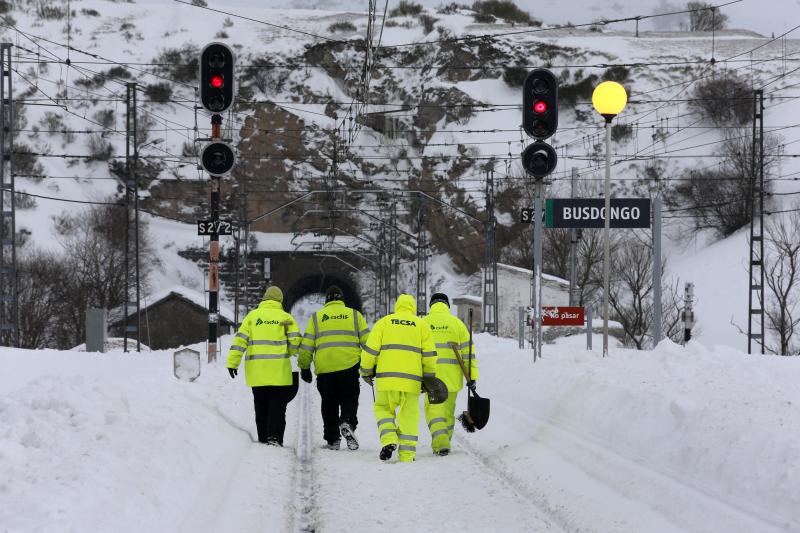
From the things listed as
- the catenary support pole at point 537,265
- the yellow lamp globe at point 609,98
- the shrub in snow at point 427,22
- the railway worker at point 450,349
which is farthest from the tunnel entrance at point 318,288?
the railway worker at point 450,349

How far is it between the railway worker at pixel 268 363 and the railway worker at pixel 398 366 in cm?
140

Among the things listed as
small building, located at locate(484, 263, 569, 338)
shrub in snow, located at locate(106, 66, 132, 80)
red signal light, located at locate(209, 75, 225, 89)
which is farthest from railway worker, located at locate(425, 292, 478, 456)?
shrub in snow, located at locate(106, 66, 132, 80)

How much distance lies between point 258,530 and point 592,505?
2.62m

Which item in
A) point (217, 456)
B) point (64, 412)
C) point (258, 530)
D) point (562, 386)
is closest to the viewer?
point (258, 530)

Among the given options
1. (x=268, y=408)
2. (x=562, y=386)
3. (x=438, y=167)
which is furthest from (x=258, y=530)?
(x=438, y=167)

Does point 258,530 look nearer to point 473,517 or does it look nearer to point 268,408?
point 473,517

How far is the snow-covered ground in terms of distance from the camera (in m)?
6.79

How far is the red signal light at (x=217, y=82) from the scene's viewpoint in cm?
1694

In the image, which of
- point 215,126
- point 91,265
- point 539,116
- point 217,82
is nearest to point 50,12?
point 91,265

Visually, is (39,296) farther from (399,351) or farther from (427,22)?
(427,22)

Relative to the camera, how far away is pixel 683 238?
8650cm

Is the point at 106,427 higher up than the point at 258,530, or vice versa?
the point at 106,427

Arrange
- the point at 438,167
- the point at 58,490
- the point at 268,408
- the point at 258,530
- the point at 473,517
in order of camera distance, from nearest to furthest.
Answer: the point at 58,490 → the point at 258,530 → the point at 473,517 → the point at 268,408 → the point at 438,167

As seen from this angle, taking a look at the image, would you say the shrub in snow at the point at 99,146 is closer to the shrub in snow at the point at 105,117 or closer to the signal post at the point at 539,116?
the shrub in snow at the point at 105,117
